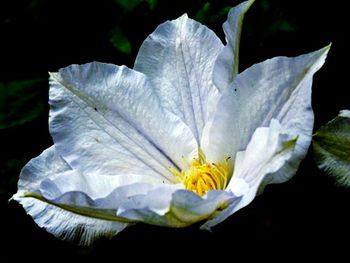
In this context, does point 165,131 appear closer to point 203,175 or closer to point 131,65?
point 203,175

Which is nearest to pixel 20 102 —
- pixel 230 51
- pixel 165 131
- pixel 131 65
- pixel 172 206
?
pixel 131 65

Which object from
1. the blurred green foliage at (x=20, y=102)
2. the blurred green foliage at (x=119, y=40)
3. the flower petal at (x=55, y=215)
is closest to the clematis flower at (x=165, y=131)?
the flower petal at (x=55, y=215)

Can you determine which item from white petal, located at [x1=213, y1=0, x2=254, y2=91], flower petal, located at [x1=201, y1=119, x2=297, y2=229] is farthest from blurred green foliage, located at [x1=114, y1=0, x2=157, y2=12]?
flower petal, located at [x1=201, y1=119, x2=297, y2=229]

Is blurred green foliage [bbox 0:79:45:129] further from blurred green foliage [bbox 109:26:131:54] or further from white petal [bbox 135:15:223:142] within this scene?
white petal [bbox 135:15:223:142]

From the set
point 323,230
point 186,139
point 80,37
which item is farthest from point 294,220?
point 80,37

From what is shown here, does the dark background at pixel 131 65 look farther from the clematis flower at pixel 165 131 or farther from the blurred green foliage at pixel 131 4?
the clematis flower at pixel 165 131
